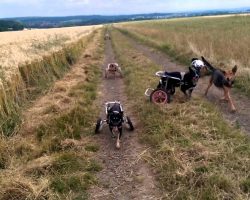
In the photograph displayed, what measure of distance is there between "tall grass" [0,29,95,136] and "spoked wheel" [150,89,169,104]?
11.2 ft

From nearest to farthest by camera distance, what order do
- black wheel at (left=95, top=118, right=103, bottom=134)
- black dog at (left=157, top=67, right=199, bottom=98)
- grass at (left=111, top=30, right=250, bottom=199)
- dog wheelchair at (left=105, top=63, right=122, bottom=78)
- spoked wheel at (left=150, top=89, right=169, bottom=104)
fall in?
grass at (left=111, top=30, right=250, bottom=199) → black wheel at (left=95, top=118, right=103, bottom=134) → spoked wheel at (left=150, top=89, right=169, bottom=104) → black dog at (left=157, top=67, right=199, bottom=98) → dog wheelchair at (left=105, top=63, right=122, bottom=78)

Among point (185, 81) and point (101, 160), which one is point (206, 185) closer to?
point (101, 160)

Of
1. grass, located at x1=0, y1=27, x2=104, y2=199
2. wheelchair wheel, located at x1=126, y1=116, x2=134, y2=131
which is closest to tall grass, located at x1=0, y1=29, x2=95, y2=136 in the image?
grass, located at x1=0, y1=27, x2=104, y2=199

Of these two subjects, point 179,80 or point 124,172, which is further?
point 179,80

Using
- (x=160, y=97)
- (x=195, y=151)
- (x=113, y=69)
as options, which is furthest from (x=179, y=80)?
(x=113, y=69)

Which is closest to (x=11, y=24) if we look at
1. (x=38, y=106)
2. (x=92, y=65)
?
(x=92, y=65)

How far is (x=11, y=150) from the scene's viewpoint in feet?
23.0

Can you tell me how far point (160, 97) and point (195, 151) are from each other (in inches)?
143

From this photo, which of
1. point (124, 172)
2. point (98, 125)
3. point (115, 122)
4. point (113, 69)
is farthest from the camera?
point (113, 69)

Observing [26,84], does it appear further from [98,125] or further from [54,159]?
[54,159]

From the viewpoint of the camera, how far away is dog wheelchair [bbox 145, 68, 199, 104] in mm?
10039

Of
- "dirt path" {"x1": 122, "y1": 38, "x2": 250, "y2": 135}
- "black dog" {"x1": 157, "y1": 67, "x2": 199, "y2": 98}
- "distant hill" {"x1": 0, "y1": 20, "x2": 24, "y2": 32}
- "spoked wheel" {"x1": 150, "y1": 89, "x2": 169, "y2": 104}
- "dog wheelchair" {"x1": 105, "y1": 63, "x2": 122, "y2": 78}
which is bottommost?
"distant hill" {"x1": 0, "y1": 20, "x2": 24, "y2": 32}

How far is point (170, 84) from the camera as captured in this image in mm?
10352

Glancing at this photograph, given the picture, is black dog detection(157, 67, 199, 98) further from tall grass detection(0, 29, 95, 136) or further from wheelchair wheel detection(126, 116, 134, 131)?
tall grass detection(0, 29, 95, 136)
